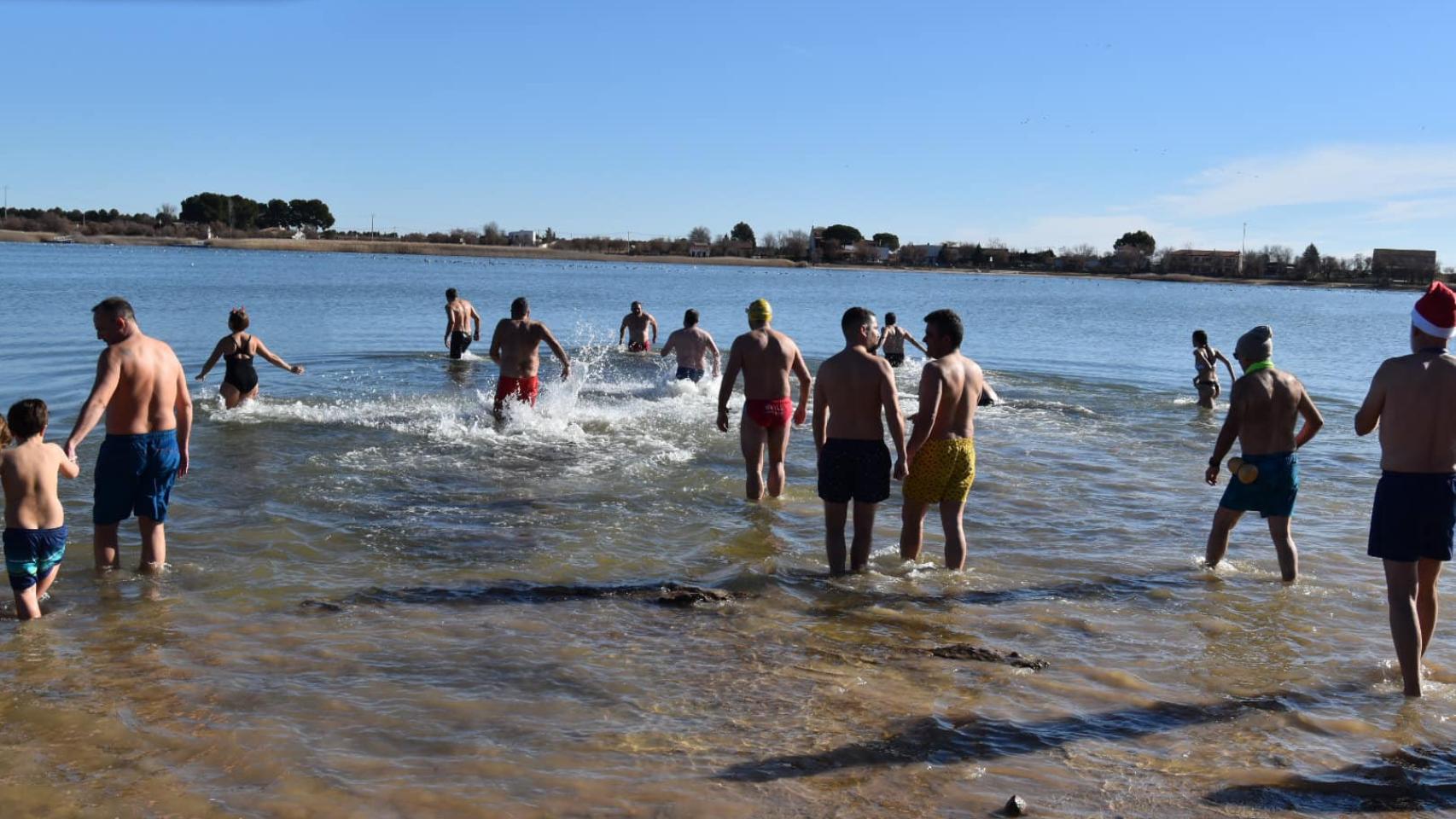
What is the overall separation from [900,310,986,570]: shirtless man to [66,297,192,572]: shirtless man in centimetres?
453

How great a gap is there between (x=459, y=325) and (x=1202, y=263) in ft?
490

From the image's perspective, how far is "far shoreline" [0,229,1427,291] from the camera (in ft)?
412

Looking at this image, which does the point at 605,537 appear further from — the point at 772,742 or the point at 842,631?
the point at 772,742

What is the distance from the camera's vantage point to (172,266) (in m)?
71.6

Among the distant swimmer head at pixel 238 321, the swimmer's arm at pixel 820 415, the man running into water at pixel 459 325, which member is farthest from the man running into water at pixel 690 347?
the swimmer's arm at pixel 820 415

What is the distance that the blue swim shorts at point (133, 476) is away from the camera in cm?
664

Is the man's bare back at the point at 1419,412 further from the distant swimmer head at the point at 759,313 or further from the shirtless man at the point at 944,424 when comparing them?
the distant swimmer head at the point at 759,313

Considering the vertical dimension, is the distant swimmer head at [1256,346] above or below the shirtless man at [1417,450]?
above

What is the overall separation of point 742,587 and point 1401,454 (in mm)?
3814

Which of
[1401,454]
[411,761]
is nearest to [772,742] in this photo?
[411,761]

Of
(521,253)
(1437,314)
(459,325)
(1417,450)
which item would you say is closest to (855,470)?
(1417,450)

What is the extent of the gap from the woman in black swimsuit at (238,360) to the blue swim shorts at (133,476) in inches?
219

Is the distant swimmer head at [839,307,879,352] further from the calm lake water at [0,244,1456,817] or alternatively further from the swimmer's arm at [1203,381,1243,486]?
the swimmer's arm at [1203,381,1243,486]

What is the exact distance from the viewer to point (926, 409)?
6.80 meters
